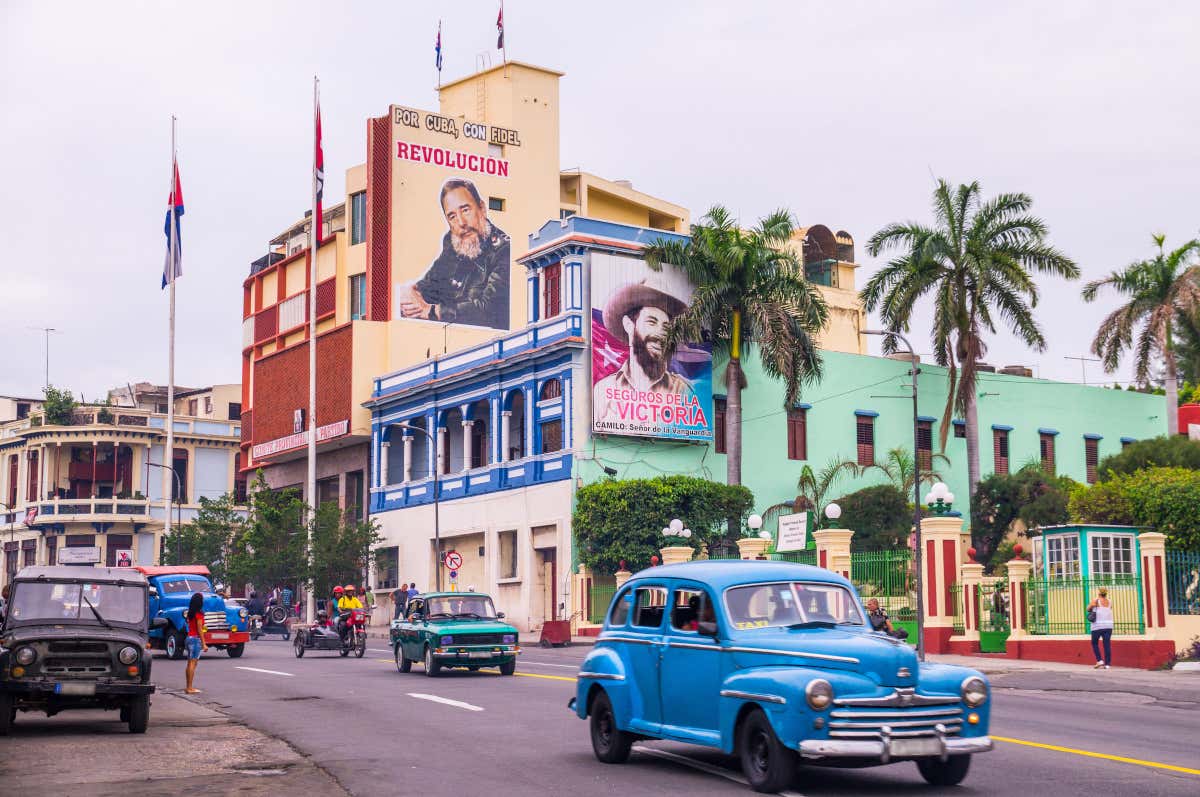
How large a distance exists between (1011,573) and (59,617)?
22786mm

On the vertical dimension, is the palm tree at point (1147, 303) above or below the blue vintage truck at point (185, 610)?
above

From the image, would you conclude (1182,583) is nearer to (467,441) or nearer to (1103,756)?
(1103,756)

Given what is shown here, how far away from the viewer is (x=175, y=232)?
63.7 metres

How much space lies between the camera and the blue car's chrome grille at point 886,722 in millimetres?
11453

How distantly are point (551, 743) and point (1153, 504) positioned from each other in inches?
974

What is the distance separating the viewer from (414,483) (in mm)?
62125

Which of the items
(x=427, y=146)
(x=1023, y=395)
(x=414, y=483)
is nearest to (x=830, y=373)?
(x=1023, y=395)

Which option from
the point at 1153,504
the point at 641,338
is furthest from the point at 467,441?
the point at 1153,504

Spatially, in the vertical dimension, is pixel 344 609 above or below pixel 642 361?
below

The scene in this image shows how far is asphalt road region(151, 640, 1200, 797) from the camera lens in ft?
41.7

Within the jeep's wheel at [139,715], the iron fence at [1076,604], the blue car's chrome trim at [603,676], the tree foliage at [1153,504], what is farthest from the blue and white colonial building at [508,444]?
the blue car's chrome trim at [603,676]

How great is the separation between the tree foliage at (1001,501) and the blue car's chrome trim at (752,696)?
4539cm

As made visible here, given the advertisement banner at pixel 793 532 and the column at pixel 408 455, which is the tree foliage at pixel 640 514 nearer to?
the advertisement banner at pixel 793 532

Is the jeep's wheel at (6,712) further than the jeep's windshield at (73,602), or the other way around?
the jeep's windshield at (73,602)
